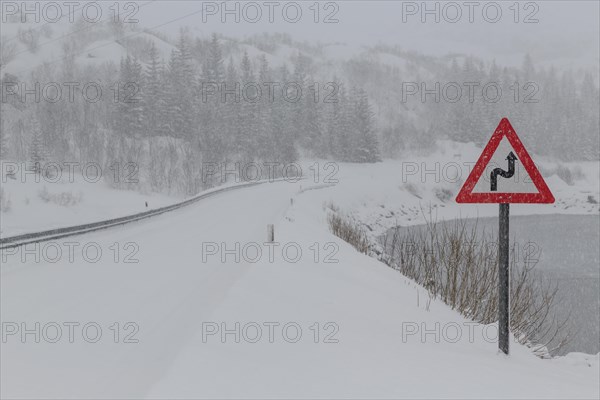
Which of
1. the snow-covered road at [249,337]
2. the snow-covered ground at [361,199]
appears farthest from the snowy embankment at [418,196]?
the snow-covered road at [249,337]

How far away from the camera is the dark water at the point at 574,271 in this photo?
14.7 m

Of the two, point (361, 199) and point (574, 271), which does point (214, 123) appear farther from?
point (574, 271)

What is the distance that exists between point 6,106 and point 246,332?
303 ft

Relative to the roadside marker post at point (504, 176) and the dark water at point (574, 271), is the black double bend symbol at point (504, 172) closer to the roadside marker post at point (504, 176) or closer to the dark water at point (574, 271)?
the roadside marker post at point (504, 176)

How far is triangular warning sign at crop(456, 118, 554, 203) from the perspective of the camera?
17.7 feet

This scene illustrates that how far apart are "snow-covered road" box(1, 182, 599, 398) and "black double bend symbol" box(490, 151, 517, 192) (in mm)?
1789

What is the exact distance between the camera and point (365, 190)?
173ft

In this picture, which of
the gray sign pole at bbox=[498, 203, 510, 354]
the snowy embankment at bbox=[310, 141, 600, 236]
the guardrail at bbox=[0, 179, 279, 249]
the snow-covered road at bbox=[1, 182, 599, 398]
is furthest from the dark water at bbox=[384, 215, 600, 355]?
the guardrail at bbox=[0, 179, 279, 249]

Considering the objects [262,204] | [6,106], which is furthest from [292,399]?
[6,106]

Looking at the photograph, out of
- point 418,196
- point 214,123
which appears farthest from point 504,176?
point 214,123

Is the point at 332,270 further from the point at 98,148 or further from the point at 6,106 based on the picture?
the point at 6,106

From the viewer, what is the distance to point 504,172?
17.9 ft

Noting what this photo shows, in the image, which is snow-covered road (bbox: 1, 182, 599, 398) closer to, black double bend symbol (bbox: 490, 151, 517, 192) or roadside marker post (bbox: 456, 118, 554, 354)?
roadside marker post (bbox: 456, 118, 554, 354)

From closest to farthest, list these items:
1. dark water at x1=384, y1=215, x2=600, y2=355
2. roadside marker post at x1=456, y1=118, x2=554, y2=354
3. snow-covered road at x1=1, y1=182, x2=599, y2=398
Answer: snow-covered road at x1=1, y1=182, x2=599, y2=398, roadside marker post at x1=456, y1=118, x2=554, y2=354, dark water at x1=384, y1=215, x2=600, y2=355
